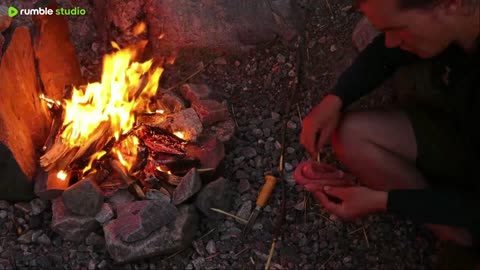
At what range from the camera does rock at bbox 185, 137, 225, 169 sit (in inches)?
114

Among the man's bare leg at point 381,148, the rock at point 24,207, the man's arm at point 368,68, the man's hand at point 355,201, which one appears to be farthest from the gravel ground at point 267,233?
the man's arm at point 368,68

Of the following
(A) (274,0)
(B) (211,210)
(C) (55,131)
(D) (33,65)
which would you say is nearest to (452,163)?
(B) (211,210)

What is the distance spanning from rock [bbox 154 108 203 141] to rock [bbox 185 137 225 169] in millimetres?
52

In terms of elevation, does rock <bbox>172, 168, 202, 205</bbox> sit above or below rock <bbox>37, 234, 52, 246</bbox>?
above

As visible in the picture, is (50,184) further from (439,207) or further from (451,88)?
(451,88)

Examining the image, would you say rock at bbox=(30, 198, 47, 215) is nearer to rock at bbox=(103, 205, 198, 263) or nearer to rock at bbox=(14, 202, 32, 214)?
rock at bbox=(14, 202, 32, 214)

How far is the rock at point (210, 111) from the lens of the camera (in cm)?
308

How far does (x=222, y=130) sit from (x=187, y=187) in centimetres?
48

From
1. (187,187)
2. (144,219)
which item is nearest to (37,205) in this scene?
(144,219)

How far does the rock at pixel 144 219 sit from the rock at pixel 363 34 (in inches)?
53.4

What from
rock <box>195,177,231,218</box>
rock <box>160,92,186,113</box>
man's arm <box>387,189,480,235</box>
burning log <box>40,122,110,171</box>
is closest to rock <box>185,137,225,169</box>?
rock <box>195,177,231,218</box>

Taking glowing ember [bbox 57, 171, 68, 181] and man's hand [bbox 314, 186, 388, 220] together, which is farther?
glowing ember [bbox 57, 171, 68, 181]

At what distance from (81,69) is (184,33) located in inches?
26.3

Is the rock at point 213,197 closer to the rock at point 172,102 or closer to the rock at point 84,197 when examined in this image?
the rock at point 84,197
